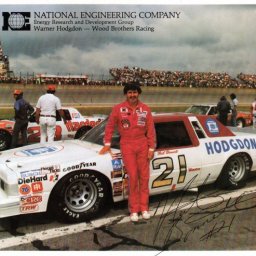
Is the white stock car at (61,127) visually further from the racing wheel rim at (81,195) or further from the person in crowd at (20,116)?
the racing wheel rim at (81,195)

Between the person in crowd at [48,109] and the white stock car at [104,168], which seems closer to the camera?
the white stock car at [104,168]

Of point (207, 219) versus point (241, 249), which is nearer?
point (241, 249)

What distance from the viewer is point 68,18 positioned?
17.3 feet

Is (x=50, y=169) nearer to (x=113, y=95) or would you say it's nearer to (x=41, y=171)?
(x=41, y=171)

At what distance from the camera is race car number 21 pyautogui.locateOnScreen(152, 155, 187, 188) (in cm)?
445

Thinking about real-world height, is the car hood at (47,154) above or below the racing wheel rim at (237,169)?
above

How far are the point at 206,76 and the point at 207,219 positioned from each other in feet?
52.9

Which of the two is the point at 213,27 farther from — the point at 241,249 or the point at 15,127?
the point at 15,127

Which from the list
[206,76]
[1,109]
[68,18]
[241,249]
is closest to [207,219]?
[241,249]

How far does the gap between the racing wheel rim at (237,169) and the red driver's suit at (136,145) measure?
1.59 meters
